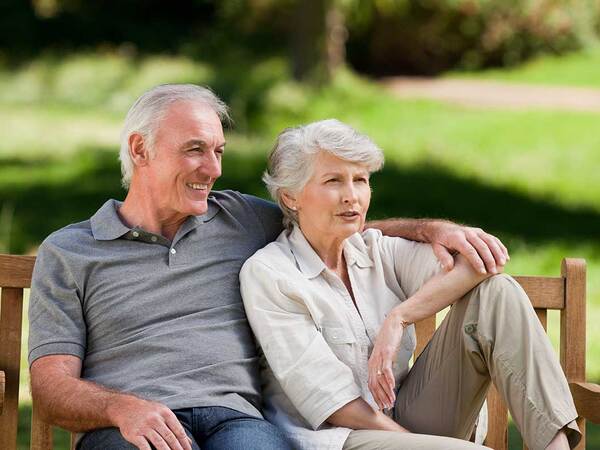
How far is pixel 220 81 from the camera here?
16.2 metres

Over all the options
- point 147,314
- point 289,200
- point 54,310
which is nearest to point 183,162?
point 289,200

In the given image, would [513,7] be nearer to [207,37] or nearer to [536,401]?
[207,37]

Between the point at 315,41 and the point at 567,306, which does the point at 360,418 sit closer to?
the point at 567,306

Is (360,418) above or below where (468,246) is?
below

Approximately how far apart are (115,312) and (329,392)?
70cm

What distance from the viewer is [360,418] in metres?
3.55

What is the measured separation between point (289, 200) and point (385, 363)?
0.66m

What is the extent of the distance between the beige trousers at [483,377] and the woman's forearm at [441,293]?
34mm

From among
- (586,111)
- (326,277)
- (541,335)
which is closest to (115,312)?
(326,277)

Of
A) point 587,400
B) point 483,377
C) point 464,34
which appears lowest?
point 464,34

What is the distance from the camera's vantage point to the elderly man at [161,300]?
135 inches

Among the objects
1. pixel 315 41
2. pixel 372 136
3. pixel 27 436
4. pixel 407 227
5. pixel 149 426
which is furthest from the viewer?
pixel 315 41

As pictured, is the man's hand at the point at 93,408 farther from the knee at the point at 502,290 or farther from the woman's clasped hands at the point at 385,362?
the knee at the point at 502,290

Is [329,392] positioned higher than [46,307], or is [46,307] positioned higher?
[46,307]
